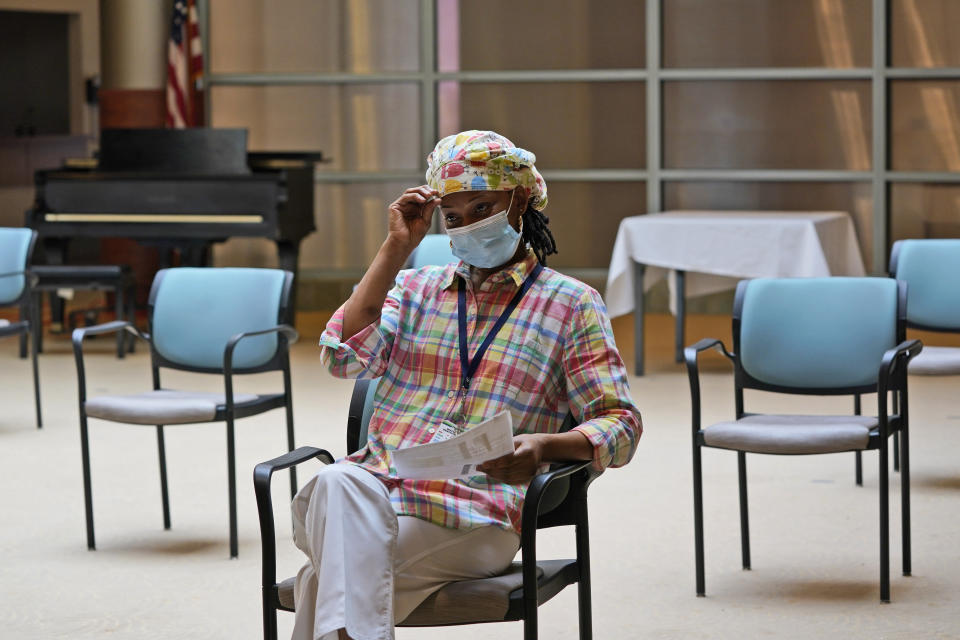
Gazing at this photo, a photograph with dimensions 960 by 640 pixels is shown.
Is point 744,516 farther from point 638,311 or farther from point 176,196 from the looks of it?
point 176,196

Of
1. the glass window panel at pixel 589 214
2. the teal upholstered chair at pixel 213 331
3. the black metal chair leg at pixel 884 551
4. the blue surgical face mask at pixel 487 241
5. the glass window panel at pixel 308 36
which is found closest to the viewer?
the blue surgical face mask at pixel 487 241

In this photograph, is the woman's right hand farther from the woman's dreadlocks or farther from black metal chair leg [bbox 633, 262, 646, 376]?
black metal chair leg [bbox 633, 262, 646, 376]

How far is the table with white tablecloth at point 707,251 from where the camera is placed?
7258 mm

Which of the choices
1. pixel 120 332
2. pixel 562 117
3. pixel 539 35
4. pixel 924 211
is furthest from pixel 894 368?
pixel 539 35

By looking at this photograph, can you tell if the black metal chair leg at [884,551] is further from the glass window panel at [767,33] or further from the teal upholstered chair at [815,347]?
the glass window panel at [767,33]

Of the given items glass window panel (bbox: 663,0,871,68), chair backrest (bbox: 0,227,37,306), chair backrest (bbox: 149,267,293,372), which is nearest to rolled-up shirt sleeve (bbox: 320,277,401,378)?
chair backrest (bbox: 149,267,293,372)

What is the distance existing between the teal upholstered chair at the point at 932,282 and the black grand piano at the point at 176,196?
4145 millimetres

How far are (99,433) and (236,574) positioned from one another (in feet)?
7.30

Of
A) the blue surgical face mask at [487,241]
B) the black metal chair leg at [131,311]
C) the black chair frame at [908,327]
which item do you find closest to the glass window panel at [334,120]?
the black metal chair leg at [131,311]

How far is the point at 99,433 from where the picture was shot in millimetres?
5980

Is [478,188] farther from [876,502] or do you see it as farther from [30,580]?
[876,502]

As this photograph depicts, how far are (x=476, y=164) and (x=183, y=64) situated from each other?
7418 millimetres

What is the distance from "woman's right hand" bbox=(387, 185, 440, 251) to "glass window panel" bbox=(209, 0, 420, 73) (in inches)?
287

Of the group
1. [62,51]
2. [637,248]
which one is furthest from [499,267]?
[62,51]
